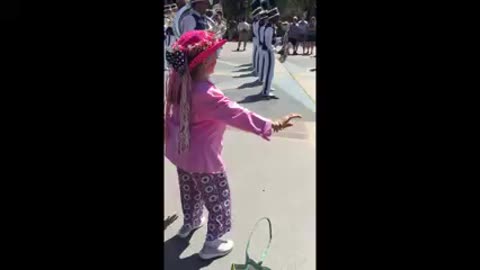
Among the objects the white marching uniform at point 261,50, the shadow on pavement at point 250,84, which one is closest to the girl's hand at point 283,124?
the white marching uniform at point 261,50

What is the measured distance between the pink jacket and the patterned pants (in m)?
0.08

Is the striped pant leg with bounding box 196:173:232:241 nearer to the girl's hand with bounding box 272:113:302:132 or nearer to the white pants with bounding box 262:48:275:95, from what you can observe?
the girl's hand with bounding box 272:113:302:132

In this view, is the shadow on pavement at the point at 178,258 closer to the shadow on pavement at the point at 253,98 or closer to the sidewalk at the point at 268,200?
the sidewalk at the point at 268,200

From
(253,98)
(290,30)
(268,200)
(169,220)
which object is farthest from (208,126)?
(290,30)

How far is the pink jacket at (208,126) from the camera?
8.16ft

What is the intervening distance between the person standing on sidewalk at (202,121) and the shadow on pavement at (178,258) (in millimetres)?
186

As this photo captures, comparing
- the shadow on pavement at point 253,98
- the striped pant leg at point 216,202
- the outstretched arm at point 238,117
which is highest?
the outstretched arm at point 238,117

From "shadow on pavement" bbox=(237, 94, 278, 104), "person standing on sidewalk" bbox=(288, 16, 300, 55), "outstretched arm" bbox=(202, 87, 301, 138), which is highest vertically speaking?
"person standing on sidewalk" bbox=(288, 16, 300, 55)

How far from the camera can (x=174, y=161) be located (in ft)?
9.00

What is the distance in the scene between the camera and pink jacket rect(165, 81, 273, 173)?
2.49 meters

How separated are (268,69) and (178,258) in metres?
6.19

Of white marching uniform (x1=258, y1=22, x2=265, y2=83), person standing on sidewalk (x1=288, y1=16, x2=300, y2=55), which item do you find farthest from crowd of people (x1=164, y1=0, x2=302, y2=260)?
person standing on sidewalk (x1=288, y1=16, x2=300, y2=55)
